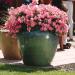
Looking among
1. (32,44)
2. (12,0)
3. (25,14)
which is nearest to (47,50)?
(32,44)

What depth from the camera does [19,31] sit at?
989cm

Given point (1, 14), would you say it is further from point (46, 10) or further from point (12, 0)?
point (46, 10)

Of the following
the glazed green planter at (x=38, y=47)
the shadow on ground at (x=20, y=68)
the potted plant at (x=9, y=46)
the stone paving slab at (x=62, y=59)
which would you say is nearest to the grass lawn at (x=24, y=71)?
the shadow on ground at (x=20, y=68)

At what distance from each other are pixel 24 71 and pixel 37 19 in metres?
1.31

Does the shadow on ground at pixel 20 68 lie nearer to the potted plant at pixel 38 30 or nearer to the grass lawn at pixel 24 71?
the grass lawn at pixel 24 71

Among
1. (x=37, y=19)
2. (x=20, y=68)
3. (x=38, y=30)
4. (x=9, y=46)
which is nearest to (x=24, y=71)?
(x=20, y=68)

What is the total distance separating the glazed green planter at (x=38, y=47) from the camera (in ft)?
31.5

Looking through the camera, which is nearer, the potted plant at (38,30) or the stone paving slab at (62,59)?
the potted plant at (38,30)

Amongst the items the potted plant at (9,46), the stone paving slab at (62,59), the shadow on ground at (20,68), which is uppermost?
the potted plant at (9,46)

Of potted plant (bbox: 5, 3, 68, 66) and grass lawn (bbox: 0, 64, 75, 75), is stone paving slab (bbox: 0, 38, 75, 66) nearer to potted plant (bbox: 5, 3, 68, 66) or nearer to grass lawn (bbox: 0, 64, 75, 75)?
potted plant (bbox: 5, 3, 68, 66)

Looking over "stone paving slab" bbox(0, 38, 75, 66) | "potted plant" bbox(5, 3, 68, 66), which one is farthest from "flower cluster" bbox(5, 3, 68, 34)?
"stone paving slab" bbox(0, 38, 75, 66)

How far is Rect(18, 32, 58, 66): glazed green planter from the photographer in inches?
378

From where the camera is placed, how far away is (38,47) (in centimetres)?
961

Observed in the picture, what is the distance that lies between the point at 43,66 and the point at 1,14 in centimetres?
544
